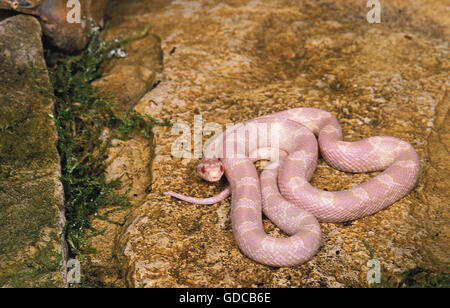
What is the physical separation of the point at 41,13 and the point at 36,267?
150 inches

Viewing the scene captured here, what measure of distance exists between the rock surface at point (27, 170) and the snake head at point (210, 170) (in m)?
1.53

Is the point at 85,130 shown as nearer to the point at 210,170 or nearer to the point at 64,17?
the point at 64,17

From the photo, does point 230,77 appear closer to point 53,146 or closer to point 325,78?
point 325,78

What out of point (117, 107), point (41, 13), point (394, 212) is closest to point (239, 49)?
point (117, 107)

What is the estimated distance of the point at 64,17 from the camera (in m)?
6.36

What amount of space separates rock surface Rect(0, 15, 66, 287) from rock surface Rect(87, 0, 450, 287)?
24.2 inches

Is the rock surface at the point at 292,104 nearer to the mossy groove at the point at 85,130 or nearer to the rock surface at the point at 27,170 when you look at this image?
the mossy groove at the point at 85,130

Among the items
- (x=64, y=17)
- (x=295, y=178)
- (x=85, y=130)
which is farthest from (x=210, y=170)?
(x=64, y=17)

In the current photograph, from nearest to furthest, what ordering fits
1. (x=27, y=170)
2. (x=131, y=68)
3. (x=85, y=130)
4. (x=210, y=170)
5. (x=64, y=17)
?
(x=27, y=170) → (x=210, y=170) → (x=85, y=130) → (x=64, y=17) → (x=131, y=68)

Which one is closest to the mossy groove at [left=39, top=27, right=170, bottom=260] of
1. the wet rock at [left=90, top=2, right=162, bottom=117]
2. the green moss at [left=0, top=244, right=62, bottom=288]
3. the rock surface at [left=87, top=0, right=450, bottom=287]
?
the wet rock at [left=90, top=2, right=162, bottom=117]

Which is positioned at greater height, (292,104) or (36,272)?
(292,104)

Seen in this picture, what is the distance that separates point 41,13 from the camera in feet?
20.4

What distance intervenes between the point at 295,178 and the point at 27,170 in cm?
293

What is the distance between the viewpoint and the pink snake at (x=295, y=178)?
434cm
